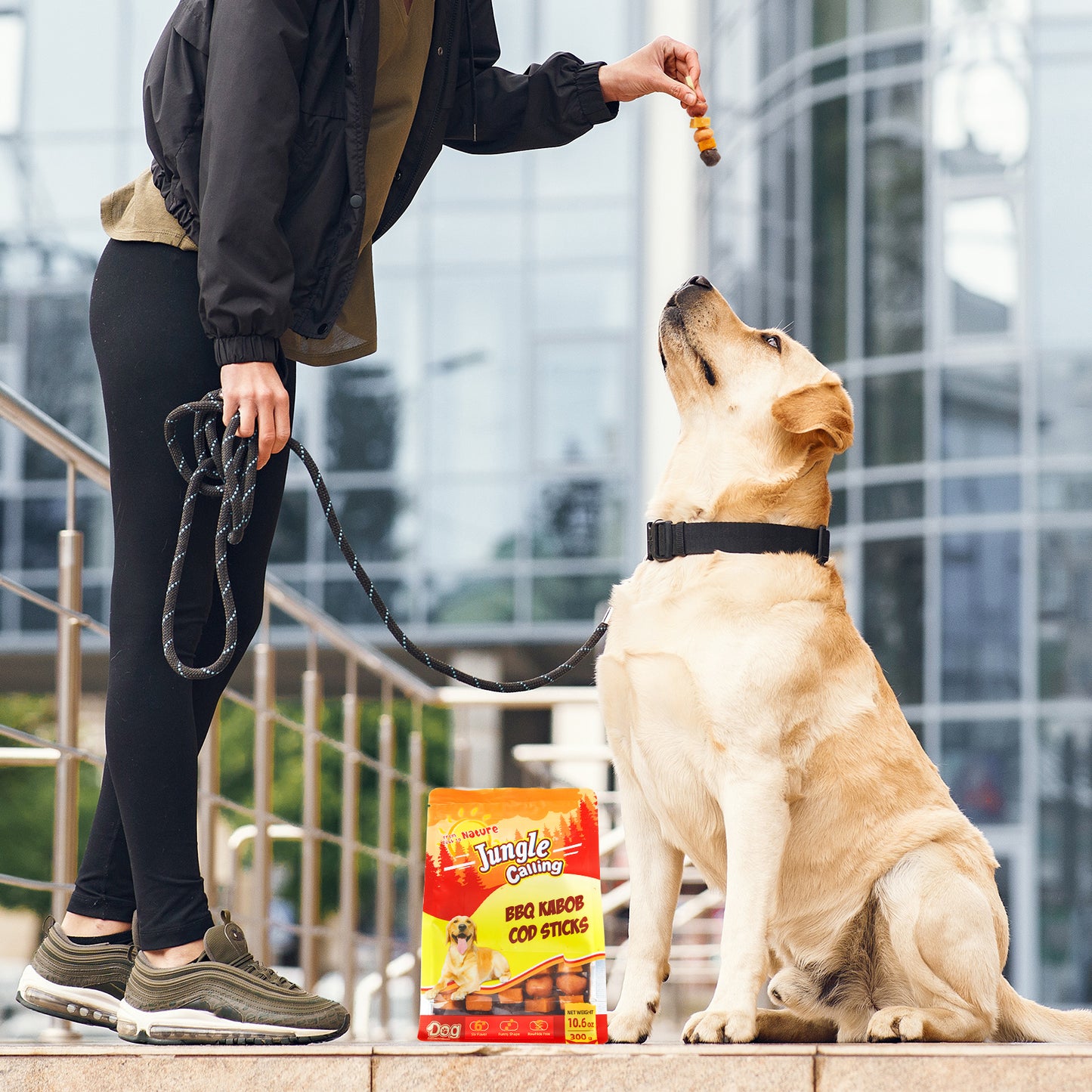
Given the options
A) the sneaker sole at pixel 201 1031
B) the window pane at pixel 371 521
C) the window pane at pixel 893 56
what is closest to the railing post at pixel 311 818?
the sneaker sole at pixel 201 1031

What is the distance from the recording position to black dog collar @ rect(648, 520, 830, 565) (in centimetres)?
274

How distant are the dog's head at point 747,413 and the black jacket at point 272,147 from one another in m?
0.66

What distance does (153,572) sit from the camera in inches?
93.6

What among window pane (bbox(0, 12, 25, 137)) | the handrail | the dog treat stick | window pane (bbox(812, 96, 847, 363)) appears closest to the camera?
the dog treat stick

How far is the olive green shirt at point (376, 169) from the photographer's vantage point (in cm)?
251

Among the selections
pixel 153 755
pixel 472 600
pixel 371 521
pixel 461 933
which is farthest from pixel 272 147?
pixel 371 521

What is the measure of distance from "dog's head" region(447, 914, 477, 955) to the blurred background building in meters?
9.24

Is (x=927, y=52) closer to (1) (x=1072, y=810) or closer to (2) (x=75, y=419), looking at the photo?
(1) (x=1072, y=810)

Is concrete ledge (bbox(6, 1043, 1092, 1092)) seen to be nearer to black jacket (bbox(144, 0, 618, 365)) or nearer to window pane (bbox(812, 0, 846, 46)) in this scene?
black jacket (bbox(144, 0, 618, 365))

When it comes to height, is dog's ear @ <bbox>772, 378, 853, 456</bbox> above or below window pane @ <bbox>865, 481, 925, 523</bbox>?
below

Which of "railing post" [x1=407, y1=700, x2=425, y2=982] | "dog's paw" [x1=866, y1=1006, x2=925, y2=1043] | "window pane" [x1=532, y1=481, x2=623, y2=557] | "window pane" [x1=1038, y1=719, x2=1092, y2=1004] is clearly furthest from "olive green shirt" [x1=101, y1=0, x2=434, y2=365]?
"window pane" [x1=532, y1=481, x2=623, y2=557]

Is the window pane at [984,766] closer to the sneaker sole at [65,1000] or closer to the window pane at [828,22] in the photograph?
the window pane at [828,22]

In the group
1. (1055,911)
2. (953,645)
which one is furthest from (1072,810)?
(953,645)

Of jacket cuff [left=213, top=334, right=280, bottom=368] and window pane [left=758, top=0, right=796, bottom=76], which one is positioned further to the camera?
window pane [left=758, top=0, right=796, bottom=76]
